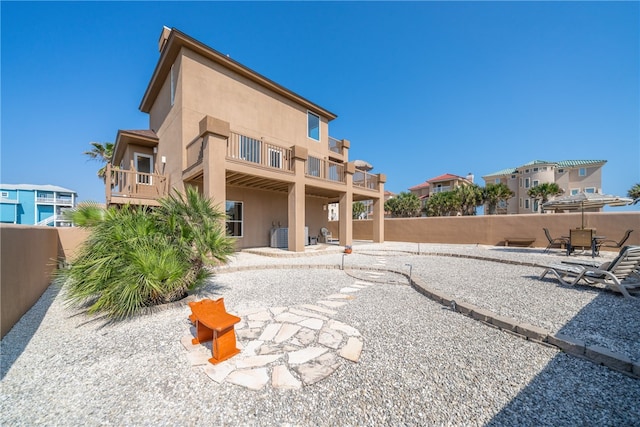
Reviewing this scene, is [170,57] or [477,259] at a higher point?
[170,57]

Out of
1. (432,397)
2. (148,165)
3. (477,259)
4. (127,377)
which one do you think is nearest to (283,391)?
(432,397)

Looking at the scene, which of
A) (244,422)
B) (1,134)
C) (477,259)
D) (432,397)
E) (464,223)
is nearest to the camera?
(244,422)

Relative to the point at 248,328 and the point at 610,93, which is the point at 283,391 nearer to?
the point at 248,328

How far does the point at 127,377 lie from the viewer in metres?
2.51

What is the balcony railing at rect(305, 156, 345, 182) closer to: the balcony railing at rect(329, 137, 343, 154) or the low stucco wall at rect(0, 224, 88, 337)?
the balcony railing at rect(329, 137, 343, 154)

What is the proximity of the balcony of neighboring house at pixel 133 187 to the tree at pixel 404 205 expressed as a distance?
32984mm

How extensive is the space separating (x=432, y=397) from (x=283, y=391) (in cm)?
133

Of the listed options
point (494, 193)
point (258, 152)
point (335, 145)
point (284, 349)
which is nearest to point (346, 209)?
point (258, 152)

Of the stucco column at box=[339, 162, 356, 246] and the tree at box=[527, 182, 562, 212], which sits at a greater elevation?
the tree at box=[527, 182, 562, 212]

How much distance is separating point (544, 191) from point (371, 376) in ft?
142

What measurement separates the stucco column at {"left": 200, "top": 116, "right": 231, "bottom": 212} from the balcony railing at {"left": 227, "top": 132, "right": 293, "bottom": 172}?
0.48 meters

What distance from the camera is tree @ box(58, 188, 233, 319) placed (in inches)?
161

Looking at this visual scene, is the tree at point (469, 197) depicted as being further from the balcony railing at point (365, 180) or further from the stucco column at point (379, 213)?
the balcony railing at point (365, 180)

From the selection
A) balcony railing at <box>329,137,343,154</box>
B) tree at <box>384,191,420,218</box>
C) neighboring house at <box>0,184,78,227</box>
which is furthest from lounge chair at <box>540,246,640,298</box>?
neighboring house at <box>0,184,78,227</box>
